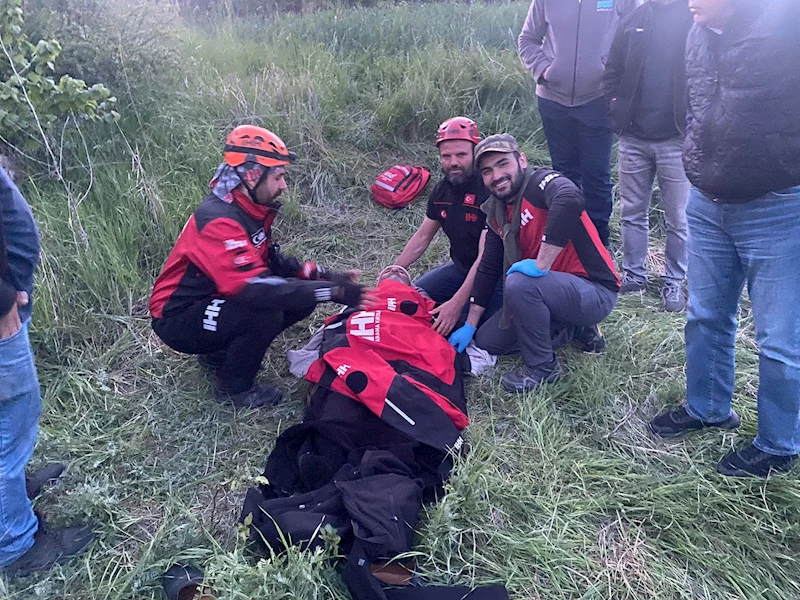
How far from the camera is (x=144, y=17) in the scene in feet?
17.9

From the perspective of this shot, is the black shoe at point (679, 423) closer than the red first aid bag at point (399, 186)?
Yes

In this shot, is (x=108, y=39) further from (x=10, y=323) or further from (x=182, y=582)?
(x=182, y=582)

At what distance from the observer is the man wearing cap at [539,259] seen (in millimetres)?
3195

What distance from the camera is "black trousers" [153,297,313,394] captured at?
125 inches

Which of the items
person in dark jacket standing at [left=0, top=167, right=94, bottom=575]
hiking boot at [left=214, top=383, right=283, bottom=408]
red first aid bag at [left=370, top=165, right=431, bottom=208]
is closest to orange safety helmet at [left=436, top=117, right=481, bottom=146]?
red first aid bag at [left=370, top=165, right=431, bottom=208]

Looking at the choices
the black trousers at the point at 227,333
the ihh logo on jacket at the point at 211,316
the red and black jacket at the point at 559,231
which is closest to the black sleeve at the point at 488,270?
the red and black jacket at the point at 559,231

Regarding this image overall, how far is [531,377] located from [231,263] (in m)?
1.68

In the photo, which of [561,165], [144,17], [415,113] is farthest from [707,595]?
[144,17]

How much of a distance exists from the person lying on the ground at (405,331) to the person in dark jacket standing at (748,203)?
118cm

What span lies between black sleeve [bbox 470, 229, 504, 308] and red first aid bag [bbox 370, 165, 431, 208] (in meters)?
1.81

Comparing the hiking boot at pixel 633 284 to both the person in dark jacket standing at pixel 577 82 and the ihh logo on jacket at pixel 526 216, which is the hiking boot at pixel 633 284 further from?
the ihh logo on jacket at pixel 526 216

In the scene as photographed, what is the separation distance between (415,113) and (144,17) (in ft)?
8.40

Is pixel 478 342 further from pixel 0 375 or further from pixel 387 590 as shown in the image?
pixel 0 375

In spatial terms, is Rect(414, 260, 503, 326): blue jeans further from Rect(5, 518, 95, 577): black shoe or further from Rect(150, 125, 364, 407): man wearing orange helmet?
Rect(5, 518, 95, 577): black shoe
